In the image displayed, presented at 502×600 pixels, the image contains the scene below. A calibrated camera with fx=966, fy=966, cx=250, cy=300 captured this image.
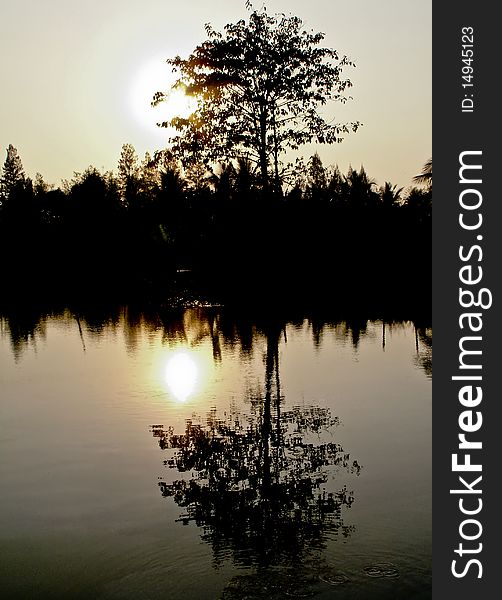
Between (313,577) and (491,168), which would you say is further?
(491,168)

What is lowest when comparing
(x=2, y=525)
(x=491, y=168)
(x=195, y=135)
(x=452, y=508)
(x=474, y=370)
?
(x=2, y=525)

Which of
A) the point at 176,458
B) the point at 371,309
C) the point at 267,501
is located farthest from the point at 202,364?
the point at 371,309

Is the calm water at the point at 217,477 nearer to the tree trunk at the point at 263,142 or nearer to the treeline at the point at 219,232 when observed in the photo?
the tree trunk at the point at 263,142

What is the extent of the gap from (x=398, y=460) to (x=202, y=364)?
9201 millimetres

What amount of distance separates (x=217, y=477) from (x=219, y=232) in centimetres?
3799

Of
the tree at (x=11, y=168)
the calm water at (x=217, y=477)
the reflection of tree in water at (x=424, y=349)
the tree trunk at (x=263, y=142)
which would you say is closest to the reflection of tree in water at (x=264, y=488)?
the calm water at (x=217, y=477)

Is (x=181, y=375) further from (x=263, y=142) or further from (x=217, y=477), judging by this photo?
(x=263, y=142)

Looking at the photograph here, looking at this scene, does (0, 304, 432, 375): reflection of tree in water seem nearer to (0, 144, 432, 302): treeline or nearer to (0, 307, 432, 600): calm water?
(0, 307, 432, 600): calm water

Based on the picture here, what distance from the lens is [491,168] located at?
30.5 feet

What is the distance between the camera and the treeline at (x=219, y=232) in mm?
44594

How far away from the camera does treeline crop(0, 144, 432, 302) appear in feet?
146

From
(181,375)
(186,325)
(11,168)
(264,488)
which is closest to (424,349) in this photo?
(181,375)

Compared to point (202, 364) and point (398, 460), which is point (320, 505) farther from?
point (202, 364)

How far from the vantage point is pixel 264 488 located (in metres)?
9.95
